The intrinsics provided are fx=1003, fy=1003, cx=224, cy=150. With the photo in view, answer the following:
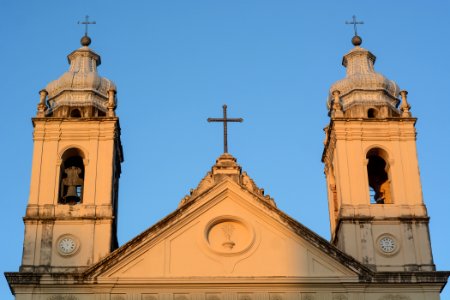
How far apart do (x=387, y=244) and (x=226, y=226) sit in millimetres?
4830

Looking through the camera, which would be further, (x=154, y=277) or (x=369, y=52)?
(x=369, y=52)

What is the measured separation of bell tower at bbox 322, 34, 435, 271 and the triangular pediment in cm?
159

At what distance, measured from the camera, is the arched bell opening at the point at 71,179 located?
31125 mm

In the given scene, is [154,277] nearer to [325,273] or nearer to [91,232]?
[91,232]

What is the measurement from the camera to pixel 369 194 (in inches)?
1210

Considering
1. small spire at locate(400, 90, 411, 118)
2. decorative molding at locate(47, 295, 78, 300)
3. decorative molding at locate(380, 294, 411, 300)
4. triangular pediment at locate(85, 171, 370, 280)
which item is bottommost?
decorative molding at locate(380, 294, 411, 300)

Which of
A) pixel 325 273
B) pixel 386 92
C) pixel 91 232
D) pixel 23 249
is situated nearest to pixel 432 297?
pixel 325 273

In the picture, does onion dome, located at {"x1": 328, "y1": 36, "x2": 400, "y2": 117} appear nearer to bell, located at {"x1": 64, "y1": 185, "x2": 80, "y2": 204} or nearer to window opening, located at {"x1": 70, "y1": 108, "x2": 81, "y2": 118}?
window opening, located at {"x1": 70, "y1": 108, "x2": 81, "y2": 118}

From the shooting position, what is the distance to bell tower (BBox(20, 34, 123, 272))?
2919 centimetres

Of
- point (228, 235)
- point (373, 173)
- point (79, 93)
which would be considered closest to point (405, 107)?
point (373, 173)

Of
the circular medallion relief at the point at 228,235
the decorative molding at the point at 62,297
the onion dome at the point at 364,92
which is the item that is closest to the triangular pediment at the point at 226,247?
the circular medallion relief at the point at 228,235

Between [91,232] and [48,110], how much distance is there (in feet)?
16.3

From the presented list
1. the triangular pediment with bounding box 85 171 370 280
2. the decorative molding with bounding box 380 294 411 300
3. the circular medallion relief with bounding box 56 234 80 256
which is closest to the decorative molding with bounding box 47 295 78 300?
the triangular pediment with bounding box 85 171 370 280

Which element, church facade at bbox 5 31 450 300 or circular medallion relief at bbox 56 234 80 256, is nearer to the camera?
church facade at bbox 5 31 450 300
